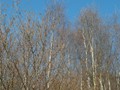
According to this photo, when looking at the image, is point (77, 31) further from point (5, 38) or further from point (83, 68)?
point (5, 38)

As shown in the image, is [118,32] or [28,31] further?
[118,32]

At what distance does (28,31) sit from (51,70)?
3.81 ft

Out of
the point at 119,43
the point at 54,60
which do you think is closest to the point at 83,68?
the point at 119,43

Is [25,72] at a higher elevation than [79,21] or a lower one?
lower

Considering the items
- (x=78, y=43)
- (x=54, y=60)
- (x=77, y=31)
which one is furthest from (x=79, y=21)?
(x=54, y=60)

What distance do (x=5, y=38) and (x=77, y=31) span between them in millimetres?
17758

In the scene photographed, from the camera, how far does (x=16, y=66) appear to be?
7.12 metres

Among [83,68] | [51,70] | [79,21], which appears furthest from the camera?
[83,68]

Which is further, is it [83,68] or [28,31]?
[83,68]

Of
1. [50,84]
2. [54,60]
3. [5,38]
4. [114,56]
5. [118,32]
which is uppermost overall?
[118,32]

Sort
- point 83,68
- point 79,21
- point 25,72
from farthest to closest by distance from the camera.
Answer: point 83,68, point 79,21, point 25,72

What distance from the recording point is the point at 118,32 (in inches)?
955

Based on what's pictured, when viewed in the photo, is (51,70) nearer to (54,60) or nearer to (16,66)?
(54,60)

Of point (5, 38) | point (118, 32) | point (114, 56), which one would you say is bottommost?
point (5, 38)
